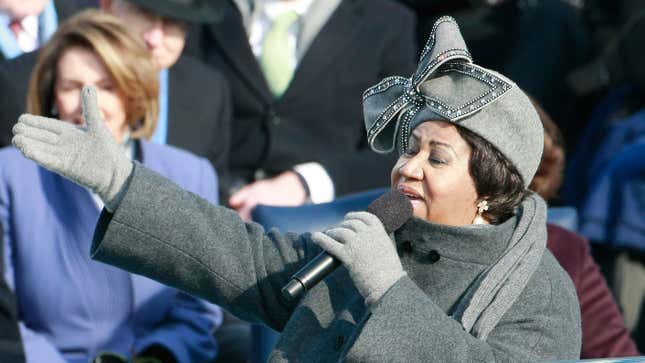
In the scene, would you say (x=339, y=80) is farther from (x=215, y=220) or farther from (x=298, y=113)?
(x=215, y=220)

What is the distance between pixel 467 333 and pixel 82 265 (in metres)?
1.46

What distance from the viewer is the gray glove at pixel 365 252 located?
8.43ft

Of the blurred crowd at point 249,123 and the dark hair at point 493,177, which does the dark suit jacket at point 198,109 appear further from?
the dark hair at point 493,177

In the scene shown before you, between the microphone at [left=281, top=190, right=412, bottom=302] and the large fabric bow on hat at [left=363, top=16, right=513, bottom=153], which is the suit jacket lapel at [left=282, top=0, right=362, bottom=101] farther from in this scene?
the microphone at [left=281, top=190, right=412, bottom=302]

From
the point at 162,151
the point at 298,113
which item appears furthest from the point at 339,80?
the point at 162,151

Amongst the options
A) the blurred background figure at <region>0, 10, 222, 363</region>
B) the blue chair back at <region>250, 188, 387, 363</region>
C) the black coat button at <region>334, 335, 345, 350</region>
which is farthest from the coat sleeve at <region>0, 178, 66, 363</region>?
the black coat button at <region>334, 335, 345, 350</region>

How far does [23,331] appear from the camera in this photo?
11.9 feet

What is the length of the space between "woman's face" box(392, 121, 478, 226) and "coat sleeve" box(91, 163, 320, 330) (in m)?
0.27

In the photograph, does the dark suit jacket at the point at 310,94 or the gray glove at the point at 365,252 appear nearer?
the gray glove at the point at 365,252

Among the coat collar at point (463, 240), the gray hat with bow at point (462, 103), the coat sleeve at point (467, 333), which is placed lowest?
the coat sleeve at point (467, 333)

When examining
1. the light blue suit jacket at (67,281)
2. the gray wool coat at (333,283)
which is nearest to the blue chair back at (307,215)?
the light blue suit jacket at (67,281)

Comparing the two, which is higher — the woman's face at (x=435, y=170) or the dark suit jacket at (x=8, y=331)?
the woman's face at (x=435, y=170)

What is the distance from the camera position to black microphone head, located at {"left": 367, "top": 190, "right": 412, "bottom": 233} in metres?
2.70

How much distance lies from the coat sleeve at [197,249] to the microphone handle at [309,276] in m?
0.37
